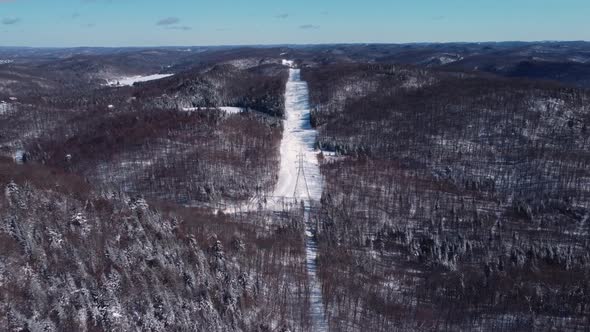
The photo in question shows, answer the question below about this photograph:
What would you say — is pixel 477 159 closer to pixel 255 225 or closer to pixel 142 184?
pixel 255 225

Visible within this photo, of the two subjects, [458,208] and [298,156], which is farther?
[298,156]

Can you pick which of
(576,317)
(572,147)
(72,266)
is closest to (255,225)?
(72,266)

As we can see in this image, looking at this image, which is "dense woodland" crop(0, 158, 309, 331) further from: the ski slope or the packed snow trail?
the ski slope

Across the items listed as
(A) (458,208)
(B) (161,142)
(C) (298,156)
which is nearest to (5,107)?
(B) (161,142)

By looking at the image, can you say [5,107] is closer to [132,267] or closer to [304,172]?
[304,172]

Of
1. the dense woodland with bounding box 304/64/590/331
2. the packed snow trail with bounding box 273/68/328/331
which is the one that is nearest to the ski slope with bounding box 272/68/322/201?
the packed snow trail with bounding box 273/68/328/331

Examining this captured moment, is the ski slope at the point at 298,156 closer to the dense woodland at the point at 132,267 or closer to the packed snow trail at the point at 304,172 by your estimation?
the packed snow trail at the point at 304,172

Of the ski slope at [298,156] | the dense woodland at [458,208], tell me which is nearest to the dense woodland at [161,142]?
the ski slope at [298,156]
